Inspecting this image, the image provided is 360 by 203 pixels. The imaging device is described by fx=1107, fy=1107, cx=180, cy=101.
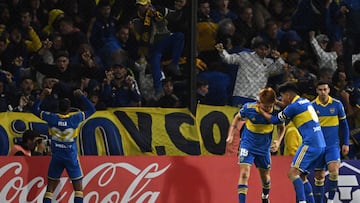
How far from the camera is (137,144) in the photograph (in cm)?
1491

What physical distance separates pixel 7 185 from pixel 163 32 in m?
3.05

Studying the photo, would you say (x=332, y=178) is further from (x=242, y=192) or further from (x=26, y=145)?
(x=26, y=145)

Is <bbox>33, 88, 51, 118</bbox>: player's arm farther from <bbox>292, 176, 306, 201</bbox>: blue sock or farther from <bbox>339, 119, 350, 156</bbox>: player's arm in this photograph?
<bbox>339, 119, 350, 156</bbox>: player's arm

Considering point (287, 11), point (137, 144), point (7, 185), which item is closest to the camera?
point (7, 185)

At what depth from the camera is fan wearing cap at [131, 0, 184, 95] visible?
15.2 meters

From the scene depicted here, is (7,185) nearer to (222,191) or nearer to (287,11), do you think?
(222,191)

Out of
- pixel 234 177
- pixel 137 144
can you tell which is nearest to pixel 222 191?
pixel 234 177

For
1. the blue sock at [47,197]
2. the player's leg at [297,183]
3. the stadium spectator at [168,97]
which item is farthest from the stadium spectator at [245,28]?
the blue sock at [47,197]

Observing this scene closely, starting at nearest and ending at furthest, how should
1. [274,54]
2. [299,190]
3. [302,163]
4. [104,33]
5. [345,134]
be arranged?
1. [299,190]
2. [302,163]
3. [345,134]
4. [104,33]
5. [274,54]

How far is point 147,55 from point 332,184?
3122mm

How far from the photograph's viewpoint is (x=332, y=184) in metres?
14.0

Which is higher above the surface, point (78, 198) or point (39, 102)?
point (39, 102)

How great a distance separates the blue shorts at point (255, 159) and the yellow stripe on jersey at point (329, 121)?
0.88m

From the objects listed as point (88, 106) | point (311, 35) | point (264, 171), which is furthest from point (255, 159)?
point (311, 35)
